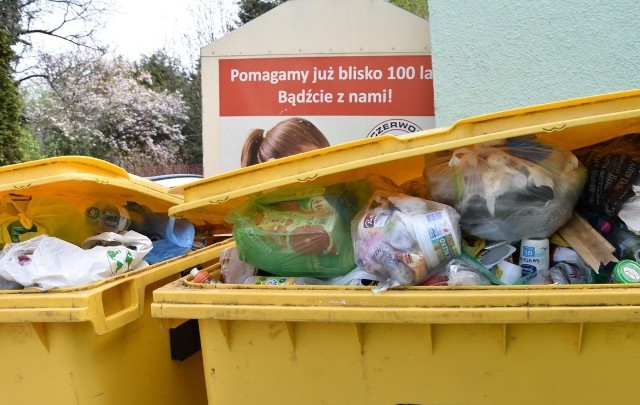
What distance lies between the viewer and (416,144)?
5.16ft

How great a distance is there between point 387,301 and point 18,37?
57.2ft

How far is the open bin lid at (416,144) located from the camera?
1486mm

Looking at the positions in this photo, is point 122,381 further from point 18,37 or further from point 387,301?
point 18,37

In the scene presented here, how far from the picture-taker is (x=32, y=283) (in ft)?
6.20

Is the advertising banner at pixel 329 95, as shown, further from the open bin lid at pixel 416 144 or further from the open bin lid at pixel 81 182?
the open bin lid at pixel 416 144

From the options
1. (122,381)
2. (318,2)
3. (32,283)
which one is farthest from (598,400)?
(318,2)

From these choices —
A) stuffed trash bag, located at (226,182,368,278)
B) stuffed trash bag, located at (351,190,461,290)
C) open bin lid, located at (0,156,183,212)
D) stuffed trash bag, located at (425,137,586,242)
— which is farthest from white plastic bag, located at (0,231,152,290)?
stuffed trash bag, located at (425,137,586,242)

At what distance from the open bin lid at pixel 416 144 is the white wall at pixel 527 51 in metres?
2.23

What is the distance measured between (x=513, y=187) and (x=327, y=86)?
9.49 ft

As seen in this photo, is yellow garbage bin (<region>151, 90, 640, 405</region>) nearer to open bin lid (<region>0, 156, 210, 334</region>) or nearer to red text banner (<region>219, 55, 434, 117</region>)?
open bin lid (<region>0, 156, 210, 334</region>)

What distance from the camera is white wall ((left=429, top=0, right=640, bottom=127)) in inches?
149

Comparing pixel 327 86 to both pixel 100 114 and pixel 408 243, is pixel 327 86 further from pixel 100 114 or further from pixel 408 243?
pixel 100 114

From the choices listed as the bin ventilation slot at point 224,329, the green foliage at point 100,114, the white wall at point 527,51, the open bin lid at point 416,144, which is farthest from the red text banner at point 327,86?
the green foliage at point 100,114

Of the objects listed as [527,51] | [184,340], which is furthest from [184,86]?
[184,340]
